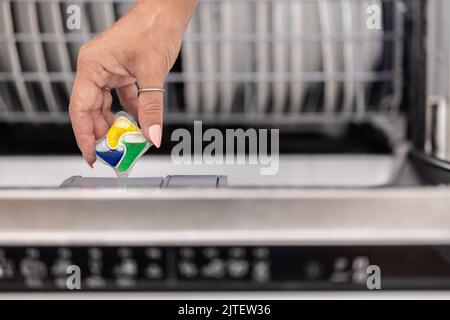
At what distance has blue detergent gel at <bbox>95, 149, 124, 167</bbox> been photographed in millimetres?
733

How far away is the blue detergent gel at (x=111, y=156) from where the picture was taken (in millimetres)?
733

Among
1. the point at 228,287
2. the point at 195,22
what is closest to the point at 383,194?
the point at 228,287

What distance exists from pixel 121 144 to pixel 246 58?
452mm

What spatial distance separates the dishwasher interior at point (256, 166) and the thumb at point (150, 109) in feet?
0.24

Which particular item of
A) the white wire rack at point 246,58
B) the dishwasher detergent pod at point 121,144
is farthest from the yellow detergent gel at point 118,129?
the white wire rack at point 246,58

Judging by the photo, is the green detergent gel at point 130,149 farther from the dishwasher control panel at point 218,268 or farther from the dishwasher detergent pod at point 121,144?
the dishwasher control panel at point 218,268

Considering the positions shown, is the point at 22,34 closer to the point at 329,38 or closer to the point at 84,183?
the point at 84,183

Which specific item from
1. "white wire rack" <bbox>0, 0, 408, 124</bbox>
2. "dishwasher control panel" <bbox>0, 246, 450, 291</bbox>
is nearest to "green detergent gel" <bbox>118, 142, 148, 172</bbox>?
"dishwasher control panel" <bbox>0, 246, 450, 291</bbox>

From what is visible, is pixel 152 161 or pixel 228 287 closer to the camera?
pixel 228 287

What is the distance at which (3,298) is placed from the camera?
2.20ft

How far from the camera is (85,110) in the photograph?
0.76 m

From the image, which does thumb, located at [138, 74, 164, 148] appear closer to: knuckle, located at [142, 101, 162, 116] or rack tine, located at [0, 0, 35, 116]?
knuckle, located at [142, 101, 162, 116]

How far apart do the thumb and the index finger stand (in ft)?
0.25

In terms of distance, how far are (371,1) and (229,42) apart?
0.88ft
